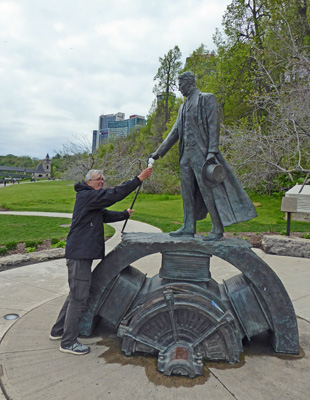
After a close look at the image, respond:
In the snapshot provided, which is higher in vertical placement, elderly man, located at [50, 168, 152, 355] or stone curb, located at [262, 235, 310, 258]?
elderly man, located at [50, 168, 152, 355]

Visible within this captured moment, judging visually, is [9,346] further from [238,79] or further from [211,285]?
[238,79]

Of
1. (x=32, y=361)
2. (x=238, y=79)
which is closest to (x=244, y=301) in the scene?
(x=32, y=361)

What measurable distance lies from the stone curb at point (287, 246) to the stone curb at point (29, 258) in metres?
5.36

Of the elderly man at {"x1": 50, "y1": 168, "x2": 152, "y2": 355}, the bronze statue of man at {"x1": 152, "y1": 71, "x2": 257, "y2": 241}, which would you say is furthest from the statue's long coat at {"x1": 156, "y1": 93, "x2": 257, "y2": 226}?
the elderly man at {"x1": 50, "y1": 168, "x2": 152, "y2": 355}

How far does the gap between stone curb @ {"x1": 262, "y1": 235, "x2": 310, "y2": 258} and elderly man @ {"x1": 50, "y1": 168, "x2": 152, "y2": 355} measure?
601 centimetres

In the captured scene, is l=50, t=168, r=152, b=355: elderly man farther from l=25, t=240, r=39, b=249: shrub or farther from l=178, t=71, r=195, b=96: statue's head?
l=25, t=240, r=39, b=249: shrub

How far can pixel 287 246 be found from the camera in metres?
7.91

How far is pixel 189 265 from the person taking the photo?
335 cm

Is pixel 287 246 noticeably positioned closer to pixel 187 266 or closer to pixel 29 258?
pixel 187 266

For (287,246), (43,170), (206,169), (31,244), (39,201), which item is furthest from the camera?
(43,170)

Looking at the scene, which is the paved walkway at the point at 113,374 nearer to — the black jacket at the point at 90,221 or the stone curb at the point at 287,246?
the black jacket at the point at 90,221

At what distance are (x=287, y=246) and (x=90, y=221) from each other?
6.35 metres

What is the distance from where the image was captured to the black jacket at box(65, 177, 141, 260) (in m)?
3.07

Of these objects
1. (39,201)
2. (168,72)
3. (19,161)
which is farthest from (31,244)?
(19,161)
